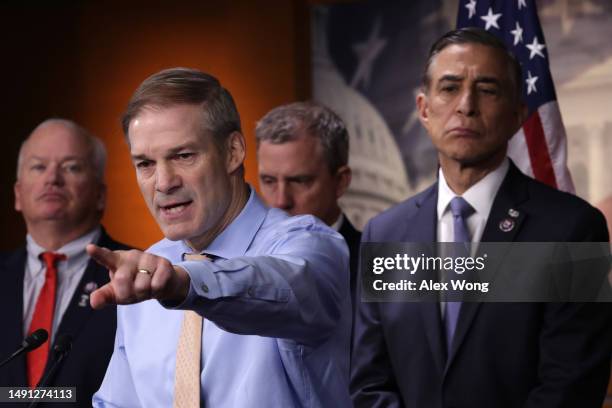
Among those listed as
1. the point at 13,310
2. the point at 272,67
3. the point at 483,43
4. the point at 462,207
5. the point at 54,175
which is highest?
the point at 272,67

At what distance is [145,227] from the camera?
17.6 feet

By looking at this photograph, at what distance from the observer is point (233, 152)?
2.20 m

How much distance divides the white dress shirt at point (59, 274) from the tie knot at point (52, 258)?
0.05ft

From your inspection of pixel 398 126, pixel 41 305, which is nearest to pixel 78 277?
→ pixel 41 305

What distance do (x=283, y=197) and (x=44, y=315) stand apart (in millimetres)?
854

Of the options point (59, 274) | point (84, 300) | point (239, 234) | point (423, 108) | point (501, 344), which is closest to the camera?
point (239, 234)

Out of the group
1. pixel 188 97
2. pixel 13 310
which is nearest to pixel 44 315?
pixel 13 310

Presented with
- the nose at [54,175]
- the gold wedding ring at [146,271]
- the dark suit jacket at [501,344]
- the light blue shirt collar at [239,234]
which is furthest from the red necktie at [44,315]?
the gold wedding ring at [146,271]

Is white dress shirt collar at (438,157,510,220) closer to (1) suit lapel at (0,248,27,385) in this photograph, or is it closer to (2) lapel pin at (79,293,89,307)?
(2) lapel pin at (79,293,89,307)

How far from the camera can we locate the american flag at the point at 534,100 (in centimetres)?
346

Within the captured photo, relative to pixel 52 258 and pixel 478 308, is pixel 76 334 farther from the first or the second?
pixel 478 308

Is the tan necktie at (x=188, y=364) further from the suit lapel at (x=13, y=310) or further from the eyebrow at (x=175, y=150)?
the suit lapel at (x=13, y=310)

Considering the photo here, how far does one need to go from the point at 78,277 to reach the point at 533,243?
1.57 m

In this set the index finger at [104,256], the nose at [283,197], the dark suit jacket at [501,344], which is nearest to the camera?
the index finger at [104,256]
